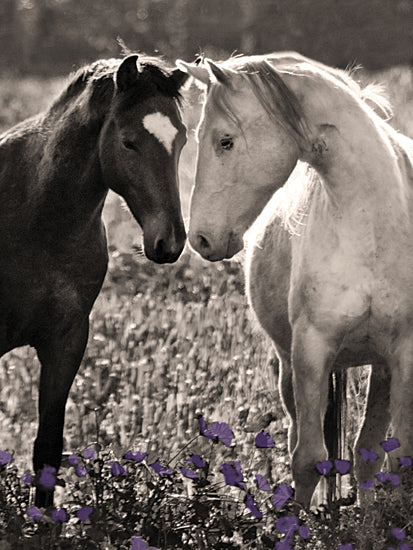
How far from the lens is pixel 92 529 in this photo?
382 centimetres

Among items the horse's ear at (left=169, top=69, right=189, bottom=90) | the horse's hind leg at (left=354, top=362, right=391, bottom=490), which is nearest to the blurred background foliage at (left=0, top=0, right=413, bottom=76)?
the horse's hind leg at (left=354, top=362, right=391, bottom=490)

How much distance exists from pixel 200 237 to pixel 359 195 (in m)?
0.64

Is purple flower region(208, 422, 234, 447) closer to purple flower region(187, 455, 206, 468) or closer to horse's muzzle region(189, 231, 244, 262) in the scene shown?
purple flower region(187, 455, 206, 468)

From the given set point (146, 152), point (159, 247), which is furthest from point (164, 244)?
point (146, 152)

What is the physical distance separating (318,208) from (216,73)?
72 cm

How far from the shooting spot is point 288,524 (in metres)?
3.90

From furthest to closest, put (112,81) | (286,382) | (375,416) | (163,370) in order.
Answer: (163,370) < (286,382) < (375,416) < (112,81)

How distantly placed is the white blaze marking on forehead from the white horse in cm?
14

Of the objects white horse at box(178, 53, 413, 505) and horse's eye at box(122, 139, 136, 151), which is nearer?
white horse at box(178, 53, 413, 505)

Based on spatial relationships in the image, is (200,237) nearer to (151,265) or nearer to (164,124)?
(164,124)

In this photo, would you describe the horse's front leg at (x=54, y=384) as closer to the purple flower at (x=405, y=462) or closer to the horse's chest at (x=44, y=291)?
the horse's chest at (x=44, y=291)

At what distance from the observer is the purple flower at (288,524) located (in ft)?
12.7

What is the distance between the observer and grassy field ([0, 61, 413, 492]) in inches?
265

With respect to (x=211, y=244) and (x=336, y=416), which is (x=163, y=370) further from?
(x=211, y=244)
